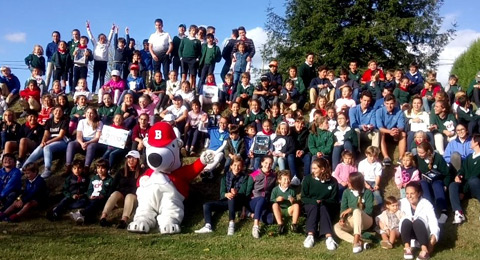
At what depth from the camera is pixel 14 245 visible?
8.17m

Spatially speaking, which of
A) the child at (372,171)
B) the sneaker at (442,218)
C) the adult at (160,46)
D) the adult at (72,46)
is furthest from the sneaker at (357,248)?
the adult at (72,46)

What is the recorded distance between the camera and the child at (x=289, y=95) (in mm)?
13164

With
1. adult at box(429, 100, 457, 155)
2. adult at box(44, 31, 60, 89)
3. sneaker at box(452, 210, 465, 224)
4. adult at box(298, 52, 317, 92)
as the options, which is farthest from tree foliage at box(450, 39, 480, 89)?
adult at box(44, 31, 60, 89)

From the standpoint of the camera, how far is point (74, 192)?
9930 mm

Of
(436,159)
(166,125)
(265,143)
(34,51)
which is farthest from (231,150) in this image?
(34,51)

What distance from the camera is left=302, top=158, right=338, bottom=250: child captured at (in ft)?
27.6

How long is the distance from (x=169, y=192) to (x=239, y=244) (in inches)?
64.4

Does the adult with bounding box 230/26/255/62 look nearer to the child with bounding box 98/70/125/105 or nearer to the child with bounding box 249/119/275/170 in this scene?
the child with bounding box 98/70/125/105

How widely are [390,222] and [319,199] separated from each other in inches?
44.5

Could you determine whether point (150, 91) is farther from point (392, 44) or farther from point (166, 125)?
point (392, 44)

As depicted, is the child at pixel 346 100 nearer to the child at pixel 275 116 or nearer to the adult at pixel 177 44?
the child at pixel 275 116

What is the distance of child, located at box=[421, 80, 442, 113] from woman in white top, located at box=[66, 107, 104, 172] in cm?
696

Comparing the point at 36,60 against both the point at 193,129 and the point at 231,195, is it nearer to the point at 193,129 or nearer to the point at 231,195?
the point at 193,129

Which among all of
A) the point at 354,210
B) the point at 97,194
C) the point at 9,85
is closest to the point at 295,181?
the point at 354,210
